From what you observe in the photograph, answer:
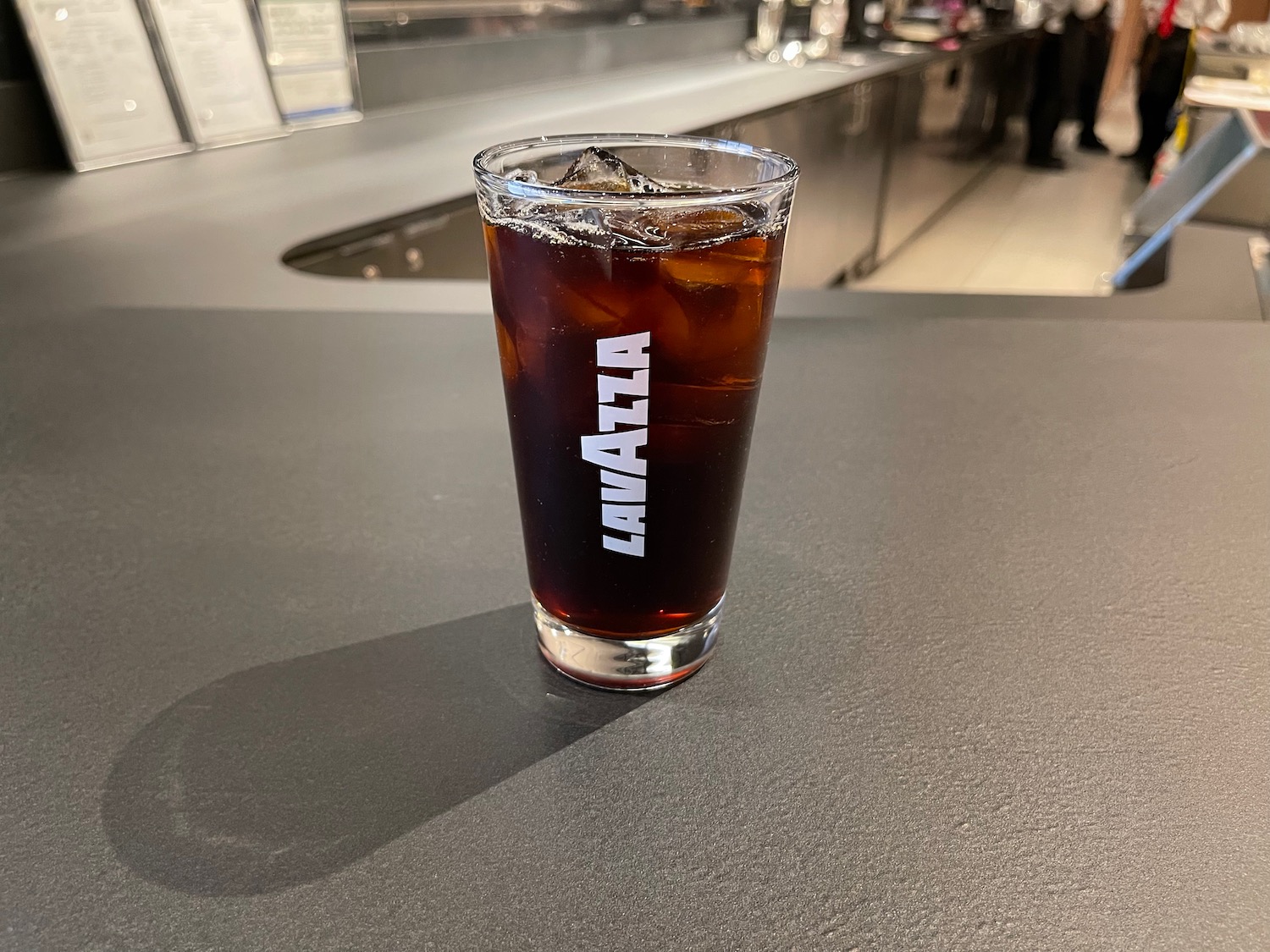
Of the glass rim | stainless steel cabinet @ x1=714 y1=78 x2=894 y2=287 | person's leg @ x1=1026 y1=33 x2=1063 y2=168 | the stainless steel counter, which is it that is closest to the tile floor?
person's leg @ x1=1026 y1=33 x2=1063 y2=168

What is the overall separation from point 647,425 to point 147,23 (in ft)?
4.56

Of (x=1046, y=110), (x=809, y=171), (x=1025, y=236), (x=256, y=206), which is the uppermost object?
(x=256, y=206)

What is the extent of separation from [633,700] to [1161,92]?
5878 millimetres

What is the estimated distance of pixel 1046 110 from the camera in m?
5.74

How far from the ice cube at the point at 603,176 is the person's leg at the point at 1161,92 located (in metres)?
5.17

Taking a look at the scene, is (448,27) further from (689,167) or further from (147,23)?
(689,167)

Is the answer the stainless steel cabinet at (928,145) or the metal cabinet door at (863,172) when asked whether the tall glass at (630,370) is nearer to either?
the metal cabinet door at (863,172)

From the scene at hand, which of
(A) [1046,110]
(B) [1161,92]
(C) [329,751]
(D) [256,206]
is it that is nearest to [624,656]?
(C) [329,751]

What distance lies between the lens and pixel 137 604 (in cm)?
45

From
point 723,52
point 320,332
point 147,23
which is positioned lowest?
point 723,52

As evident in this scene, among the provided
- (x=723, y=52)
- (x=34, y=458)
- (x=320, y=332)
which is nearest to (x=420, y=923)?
(x=34, y=458)

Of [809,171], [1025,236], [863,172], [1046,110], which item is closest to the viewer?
[809,171]

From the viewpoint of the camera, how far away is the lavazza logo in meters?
0.34

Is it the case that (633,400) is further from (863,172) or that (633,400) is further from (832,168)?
(863,172)
